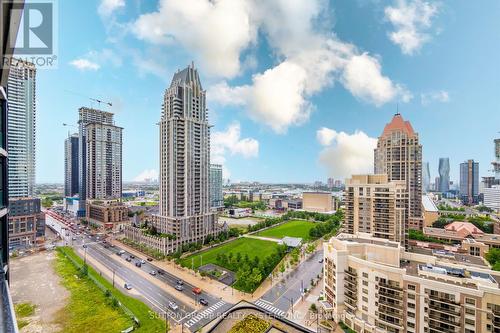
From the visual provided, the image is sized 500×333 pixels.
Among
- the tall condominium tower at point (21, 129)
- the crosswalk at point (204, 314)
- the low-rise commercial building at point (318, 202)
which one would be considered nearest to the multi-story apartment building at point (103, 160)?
the tall condominium tower at point (21, 129)

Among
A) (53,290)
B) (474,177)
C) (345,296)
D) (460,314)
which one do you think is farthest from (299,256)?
(474,177)

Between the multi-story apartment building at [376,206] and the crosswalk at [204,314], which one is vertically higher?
the multi-story apartment building at [376,206]

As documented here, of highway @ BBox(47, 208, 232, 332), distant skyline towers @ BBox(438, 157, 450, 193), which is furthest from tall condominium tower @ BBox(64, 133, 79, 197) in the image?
distant skyline towers @ BBox(438, 157, 450, 193)

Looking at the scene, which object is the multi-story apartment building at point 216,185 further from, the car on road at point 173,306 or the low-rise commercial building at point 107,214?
the car on road at point 173,306

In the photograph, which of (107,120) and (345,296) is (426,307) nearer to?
(345,296)

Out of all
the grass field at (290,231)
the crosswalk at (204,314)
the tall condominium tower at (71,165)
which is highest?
the tall condominium tower at (71,165)

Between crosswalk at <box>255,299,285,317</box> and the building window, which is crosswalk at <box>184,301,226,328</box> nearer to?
crosswalk at <box>255,299,285,317</box>
